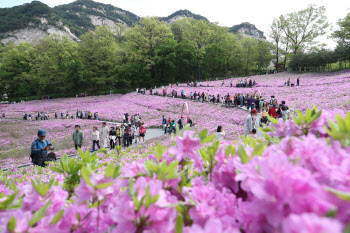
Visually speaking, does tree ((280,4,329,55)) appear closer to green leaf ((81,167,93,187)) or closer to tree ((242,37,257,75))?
tree ((242,37,257,75))

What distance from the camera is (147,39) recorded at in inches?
1833

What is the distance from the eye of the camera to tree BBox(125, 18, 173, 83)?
4655 cm

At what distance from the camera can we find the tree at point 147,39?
46547 mm

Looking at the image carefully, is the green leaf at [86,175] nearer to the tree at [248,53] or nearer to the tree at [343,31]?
the tree at [343,31]

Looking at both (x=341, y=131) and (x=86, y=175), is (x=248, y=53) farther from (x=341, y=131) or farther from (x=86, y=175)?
(x=86, y=175)

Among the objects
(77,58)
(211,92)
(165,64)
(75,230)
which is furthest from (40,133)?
(77,58)

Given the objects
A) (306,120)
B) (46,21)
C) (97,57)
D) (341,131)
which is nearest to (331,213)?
(341,131)

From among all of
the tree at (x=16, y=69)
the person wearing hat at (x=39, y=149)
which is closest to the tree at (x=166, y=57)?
the tree at (x=16, y=69)

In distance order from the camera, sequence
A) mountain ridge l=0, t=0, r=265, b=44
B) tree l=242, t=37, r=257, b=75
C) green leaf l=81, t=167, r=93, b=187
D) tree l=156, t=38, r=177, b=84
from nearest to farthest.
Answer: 1. green leaf l=81, t=167, r=93, b=187
2. tree l=156, t=38, r=177, b=84
3. tree l=242, t=37, r=257, b=75
4. mountain ridge l=0, t=0, r=265, b=44

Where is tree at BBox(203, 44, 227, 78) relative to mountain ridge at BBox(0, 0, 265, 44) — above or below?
below

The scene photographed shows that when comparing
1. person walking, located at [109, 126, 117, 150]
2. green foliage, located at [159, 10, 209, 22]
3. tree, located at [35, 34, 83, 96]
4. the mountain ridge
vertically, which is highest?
green foliage, located at [159, 10, 209, 22]

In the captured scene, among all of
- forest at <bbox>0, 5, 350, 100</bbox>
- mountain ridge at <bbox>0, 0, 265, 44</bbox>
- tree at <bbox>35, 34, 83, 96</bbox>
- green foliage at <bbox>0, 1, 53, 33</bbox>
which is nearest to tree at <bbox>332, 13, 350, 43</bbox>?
forest at <bbox>0, 5, 350, 100</bbox>

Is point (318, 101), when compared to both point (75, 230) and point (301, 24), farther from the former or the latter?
point (301, 24)

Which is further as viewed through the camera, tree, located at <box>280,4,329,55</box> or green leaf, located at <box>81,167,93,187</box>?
tree, located at <box>280,4,329,55</box>
